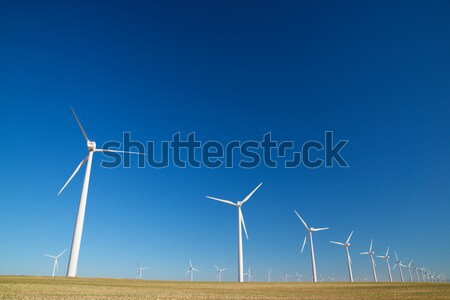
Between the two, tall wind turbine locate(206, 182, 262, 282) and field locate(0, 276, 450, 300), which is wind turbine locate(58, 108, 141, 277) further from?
tall wind turbine locate(206, 182, 262, 282)

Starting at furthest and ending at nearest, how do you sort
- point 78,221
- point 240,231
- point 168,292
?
point 240,231 → point 78,221 → point 168,292

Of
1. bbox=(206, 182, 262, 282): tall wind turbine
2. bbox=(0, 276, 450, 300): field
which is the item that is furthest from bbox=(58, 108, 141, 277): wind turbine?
bbox=(206, 182, 262, 282): tall wind turbine

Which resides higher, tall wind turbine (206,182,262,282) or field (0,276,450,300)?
tall wind turbine (206,182,262,282)

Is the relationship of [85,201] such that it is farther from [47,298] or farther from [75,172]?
[47,298]

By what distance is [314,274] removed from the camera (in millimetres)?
Answer: 99000

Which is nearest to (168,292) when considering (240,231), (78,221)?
(78,221)

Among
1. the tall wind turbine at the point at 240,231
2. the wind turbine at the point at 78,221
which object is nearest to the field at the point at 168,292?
the wind turbine at the point at 78,221

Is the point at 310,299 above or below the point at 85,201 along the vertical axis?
below

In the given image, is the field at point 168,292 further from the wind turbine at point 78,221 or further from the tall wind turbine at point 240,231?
the tall wind turbine at point 240,231

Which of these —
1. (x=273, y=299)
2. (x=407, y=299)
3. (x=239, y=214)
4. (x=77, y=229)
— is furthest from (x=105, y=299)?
(x=239, y=214)

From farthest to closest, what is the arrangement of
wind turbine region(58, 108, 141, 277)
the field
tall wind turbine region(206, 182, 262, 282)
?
tall wind turbine region(206, 182, 262, 282)
wind turbine region(58, 108, 141, 277)
the field

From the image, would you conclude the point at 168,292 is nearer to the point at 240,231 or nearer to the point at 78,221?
the point at 78,221

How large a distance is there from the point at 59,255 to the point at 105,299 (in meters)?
129

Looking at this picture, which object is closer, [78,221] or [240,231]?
[78,221]
